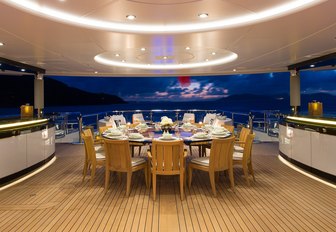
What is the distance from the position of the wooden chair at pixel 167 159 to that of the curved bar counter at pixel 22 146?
256cm

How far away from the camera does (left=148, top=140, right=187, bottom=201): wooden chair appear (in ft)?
12.9

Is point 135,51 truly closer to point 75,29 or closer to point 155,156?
point 75,29

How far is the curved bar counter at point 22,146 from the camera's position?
472cm

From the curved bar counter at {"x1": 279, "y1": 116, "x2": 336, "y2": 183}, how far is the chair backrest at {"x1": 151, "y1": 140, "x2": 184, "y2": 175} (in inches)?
102

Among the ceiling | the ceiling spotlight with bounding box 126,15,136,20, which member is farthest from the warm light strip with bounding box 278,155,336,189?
the ceiling spotlight with bounding box 126,15,136,20

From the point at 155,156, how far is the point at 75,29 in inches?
91.1

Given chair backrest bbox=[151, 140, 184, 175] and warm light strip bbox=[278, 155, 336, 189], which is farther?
warm light strip bbox=[278, 155, 336, 189]

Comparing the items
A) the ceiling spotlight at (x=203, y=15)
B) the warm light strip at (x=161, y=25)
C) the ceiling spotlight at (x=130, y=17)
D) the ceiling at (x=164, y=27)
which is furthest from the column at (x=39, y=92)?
the ceiling spotlight at (x=203, y=15)

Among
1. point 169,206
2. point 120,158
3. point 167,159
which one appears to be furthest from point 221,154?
point 120,158

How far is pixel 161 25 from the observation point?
462cm

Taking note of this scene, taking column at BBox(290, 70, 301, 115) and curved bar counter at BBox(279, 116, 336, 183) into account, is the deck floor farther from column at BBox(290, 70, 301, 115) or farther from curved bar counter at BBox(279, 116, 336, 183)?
column at BBox(290, 70, 301, 115)

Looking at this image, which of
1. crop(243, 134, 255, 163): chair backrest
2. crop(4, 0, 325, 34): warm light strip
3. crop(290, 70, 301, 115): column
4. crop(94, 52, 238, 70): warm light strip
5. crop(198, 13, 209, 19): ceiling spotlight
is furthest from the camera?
crop(290, 70, 301, 115): column

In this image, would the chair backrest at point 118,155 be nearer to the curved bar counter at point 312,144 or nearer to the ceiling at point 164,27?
the ceiling at point 164,27

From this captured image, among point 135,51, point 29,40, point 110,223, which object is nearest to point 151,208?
point 110,223
